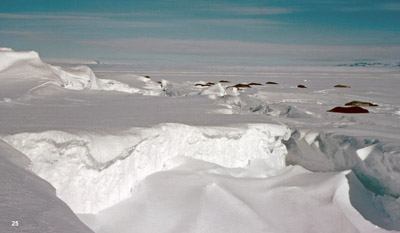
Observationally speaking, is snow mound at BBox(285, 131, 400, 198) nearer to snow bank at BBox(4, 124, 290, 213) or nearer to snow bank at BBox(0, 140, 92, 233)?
snow bank at BBox(4, 124, 290, 213)

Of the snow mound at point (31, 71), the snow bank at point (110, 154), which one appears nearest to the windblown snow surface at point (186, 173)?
the snow bank at point (110, 154)

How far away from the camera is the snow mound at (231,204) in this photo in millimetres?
4586

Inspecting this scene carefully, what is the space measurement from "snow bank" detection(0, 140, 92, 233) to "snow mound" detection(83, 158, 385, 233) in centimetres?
91

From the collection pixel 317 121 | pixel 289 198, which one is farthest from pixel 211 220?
pixel 317 121

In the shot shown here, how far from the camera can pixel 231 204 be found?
4898 mm

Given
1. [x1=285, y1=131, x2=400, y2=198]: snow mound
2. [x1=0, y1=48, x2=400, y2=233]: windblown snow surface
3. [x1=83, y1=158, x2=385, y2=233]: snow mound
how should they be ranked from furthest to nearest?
[x1=285, y1=131, x2=400, y2=198]: snow mound, [x1=83, y1=158, x2=385, y2=233]: snow mound, [x1=0, y1=48, x2=400, y2=233]: windblown snow surface

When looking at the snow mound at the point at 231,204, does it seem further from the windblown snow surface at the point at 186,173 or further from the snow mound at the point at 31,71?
the snow mound at the point at 31,71

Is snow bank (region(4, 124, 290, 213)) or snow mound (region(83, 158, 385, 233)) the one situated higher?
snow bank (region(4, 124, 290, 213))

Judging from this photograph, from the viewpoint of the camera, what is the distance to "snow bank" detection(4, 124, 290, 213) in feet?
14.7

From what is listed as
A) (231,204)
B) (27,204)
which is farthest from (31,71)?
(27,204)

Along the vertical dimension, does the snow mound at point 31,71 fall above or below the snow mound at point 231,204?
above

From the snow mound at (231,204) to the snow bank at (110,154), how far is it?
173 millimetres

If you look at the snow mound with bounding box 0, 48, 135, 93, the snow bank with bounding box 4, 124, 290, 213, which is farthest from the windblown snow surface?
the snow mound with bounding box 0, 48, 135, 93

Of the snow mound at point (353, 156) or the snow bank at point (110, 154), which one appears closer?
the snow bank at point (110, 154)
